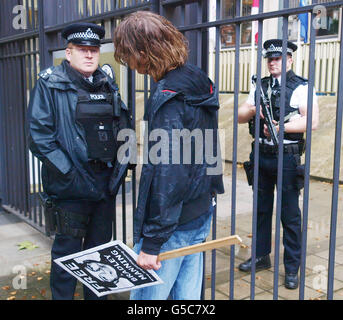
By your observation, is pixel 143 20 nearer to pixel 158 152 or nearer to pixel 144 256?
pixel 158 152

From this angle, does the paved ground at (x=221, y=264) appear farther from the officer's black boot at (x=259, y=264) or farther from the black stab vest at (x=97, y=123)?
the black stab vest at (x=97, y=123)

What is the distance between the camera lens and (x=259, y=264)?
409 centimetres

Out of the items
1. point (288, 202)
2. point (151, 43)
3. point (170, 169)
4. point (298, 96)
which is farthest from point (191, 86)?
point (288, 202)

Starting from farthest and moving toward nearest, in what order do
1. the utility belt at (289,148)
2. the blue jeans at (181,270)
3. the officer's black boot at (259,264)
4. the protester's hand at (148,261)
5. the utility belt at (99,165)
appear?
the officer's black boot at (259,264) → the utility belt at (289,148) → the utility belt at (99,165) → the blue jeans at (181,270) → the protester's hand at (148,261)

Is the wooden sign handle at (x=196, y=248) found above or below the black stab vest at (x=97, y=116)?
below

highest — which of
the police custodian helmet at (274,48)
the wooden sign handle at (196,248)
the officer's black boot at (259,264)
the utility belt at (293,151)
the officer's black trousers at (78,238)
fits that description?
the police custodian helmet at (274,48)

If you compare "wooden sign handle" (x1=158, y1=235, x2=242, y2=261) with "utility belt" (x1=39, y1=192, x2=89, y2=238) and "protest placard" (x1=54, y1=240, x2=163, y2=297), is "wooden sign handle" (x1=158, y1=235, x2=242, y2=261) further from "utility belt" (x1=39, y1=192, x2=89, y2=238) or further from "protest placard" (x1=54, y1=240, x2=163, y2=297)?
"utility belt" (x1=39, y1=192, x2=89, y2=238)

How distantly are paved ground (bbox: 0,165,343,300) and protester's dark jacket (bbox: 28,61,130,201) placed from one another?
1.13 metres

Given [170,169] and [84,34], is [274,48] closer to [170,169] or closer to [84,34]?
[84,34]

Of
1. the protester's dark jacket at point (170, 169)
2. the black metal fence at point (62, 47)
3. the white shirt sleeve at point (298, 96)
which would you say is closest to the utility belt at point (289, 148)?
the white shirt sleeve at point (298, 96)

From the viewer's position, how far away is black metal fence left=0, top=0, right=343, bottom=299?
2256mm

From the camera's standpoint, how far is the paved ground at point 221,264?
3.63 m

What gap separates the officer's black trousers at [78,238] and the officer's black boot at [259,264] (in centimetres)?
143
